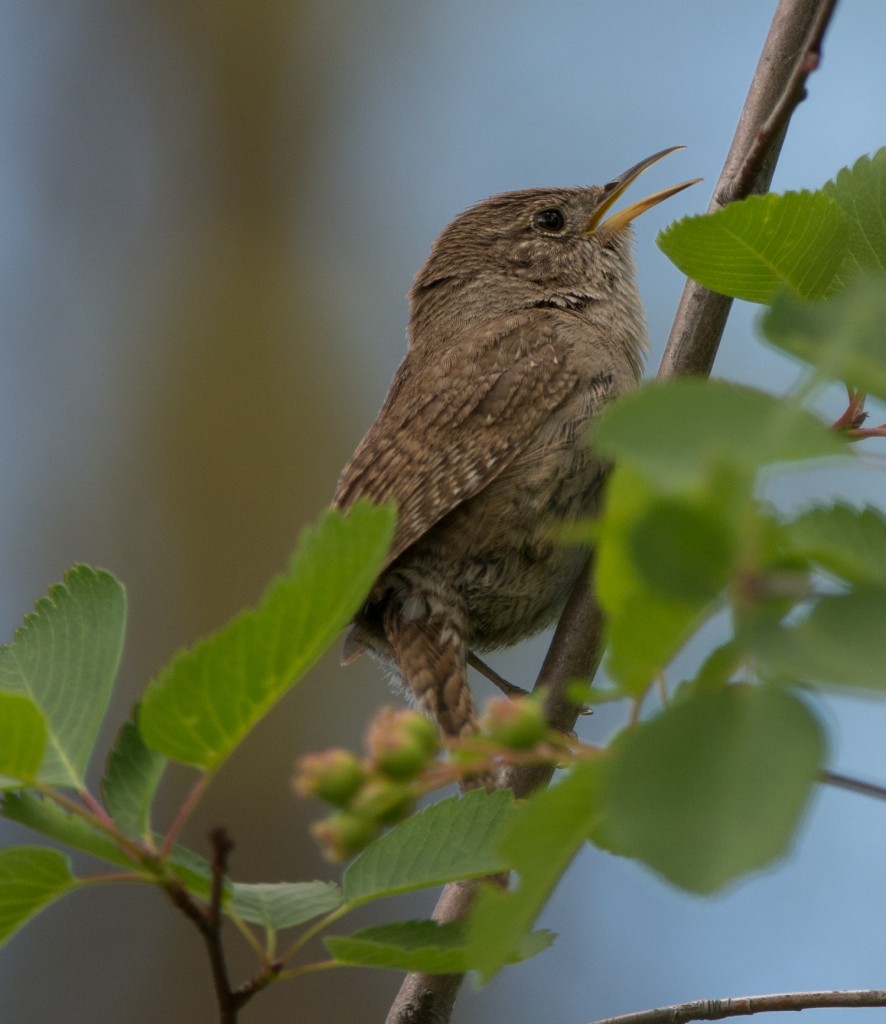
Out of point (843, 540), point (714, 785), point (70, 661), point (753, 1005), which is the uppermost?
point (843, 540)

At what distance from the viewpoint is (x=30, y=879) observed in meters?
1.41

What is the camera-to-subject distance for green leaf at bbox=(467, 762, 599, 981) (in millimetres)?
976

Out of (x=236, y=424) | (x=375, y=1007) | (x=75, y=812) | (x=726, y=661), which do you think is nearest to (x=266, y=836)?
(x=375, y=1007)

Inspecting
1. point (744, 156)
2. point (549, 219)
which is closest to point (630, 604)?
point (744, 156)

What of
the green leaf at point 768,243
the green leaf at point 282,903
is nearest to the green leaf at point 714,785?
the green leaf at point 282,903

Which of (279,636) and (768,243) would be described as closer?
(279,636)

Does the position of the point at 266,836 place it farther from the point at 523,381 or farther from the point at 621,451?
the point at 621,451

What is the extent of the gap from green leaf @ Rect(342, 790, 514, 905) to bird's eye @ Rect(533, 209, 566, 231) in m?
3.21

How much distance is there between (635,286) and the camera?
444cm

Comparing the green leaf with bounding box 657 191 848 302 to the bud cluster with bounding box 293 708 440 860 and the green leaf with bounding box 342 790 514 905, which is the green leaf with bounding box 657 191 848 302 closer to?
the green leaf with bounding box 342 790 514 905

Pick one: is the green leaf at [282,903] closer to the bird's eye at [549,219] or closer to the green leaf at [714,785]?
the green leaf at [714,785]

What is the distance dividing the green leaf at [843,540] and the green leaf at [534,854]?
0.21m

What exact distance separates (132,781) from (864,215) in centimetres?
112

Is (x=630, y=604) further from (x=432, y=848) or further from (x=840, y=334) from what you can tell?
(x=432, y=848)
